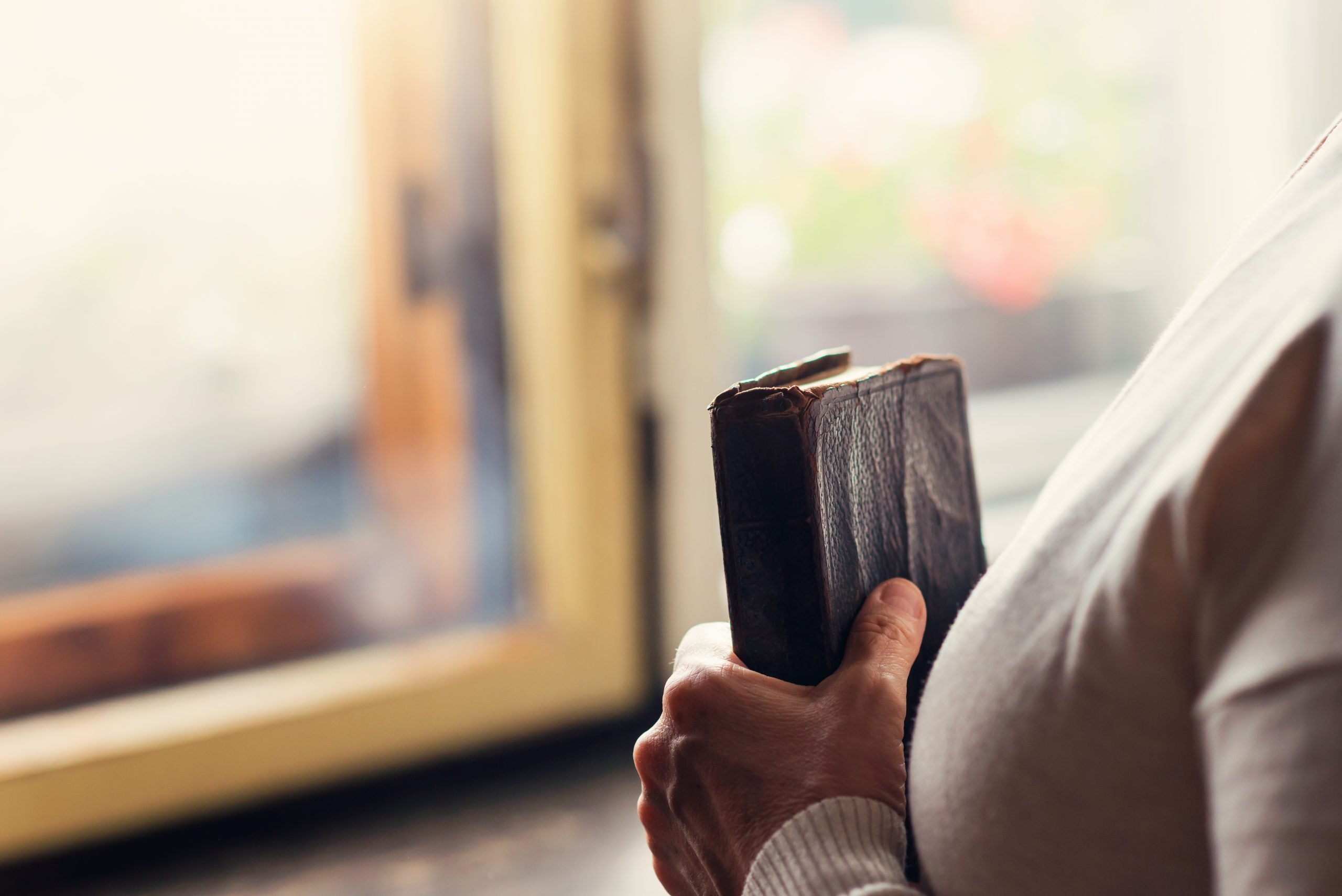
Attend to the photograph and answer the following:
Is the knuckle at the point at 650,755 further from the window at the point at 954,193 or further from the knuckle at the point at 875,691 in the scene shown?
the window at the point at 954,193

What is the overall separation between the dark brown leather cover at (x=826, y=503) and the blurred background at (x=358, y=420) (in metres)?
0.57

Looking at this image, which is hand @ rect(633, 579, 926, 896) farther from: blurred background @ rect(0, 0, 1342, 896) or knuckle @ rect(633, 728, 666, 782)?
blurred background @ rect(0, 0, 1342, 896)

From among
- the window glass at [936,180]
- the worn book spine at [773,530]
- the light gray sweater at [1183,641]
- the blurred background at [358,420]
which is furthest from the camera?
the window glass at [936,180]

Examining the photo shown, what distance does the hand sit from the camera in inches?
16.7

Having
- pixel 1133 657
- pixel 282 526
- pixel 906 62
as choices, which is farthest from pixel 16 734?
pixel 906 62

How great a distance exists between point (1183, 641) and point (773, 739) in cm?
18

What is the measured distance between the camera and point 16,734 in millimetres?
963

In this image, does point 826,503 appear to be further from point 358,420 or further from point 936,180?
point 936,180

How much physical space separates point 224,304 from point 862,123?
0.90 metres

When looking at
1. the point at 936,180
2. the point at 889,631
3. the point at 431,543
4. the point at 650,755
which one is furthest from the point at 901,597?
the point at 936,180

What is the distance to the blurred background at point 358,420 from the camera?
995 millimetres

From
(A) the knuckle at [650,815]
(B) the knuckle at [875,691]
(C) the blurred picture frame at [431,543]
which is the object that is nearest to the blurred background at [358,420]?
(C) the blurred picture frame at [431,543]

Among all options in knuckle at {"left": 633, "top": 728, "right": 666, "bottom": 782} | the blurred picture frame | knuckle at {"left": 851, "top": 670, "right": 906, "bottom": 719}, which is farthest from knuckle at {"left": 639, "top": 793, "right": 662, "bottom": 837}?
the blurred picture frame

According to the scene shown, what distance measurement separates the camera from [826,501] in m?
0.41
